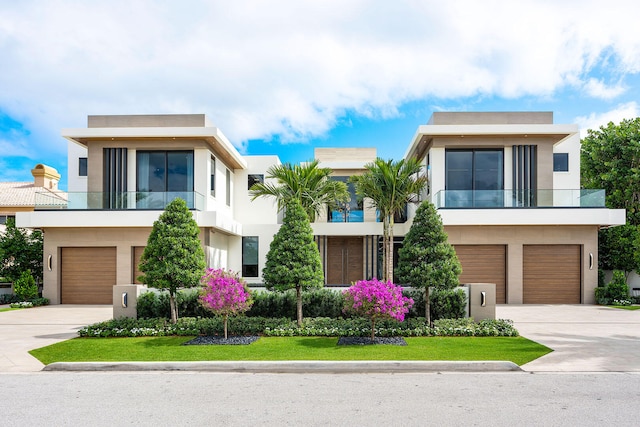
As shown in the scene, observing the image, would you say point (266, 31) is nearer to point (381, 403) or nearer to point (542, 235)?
point (381, 403)

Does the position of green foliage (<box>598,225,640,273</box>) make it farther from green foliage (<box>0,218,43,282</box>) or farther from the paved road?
green foliage (<box>0,218,43,282</box>)

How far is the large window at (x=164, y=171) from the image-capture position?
21.2m

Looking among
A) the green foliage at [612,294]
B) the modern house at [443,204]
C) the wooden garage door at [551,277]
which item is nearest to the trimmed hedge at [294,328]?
the modern house at [443,204]

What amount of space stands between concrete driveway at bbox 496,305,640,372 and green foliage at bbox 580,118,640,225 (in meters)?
8.57

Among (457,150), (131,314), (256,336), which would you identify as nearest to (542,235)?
(457,150)

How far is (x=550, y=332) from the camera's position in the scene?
1272 cm

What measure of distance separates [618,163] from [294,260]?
20654 mm

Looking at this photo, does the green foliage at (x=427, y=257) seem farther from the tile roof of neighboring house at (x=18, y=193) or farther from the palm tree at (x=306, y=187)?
the tile roof of neighboring house at (x=18, y=193)

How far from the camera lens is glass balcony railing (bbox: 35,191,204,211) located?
19.9m

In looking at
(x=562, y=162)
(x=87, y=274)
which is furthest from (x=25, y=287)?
(x=562, y=162)

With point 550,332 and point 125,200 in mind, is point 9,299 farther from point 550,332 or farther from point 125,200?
point 550,332

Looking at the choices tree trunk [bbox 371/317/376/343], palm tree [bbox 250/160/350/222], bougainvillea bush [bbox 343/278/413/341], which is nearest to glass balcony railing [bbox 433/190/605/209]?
palm tree [bbox 250/160/350/222]

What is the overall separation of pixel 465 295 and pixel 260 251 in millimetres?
13666

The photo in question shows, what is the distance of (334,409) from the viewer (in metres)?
6.49
